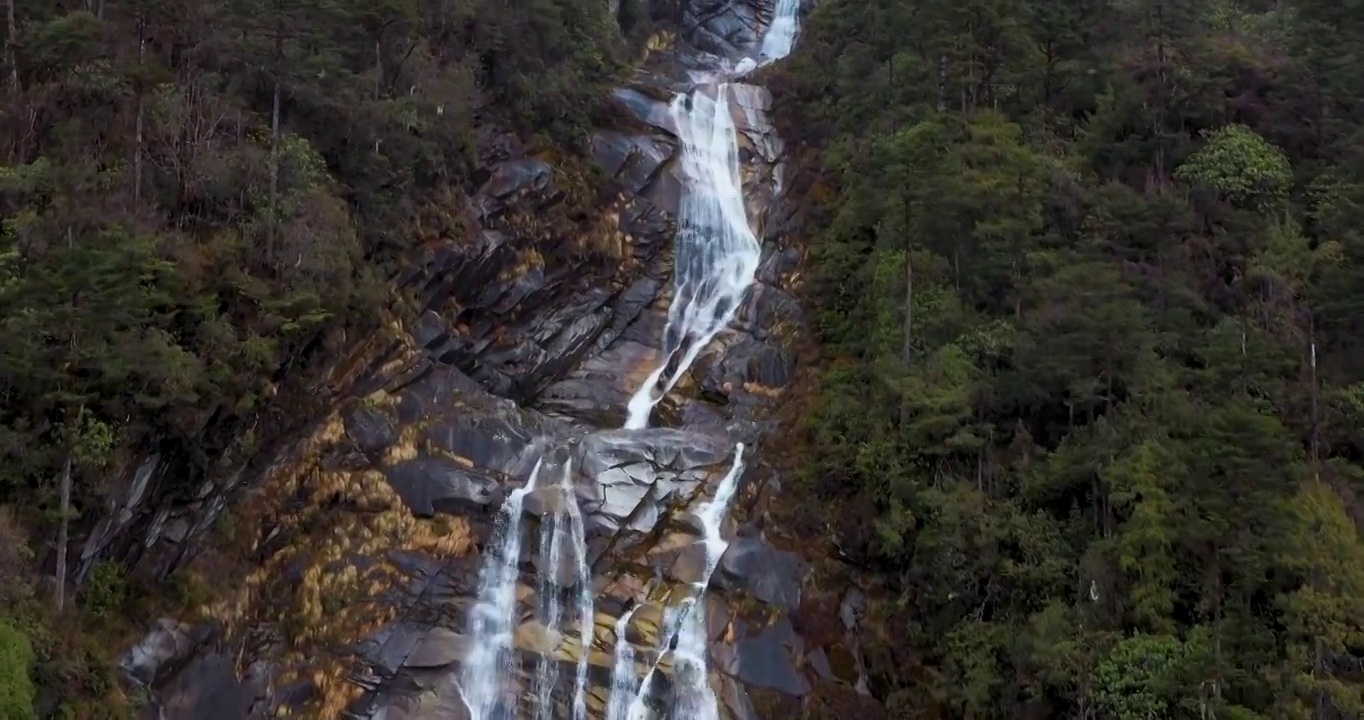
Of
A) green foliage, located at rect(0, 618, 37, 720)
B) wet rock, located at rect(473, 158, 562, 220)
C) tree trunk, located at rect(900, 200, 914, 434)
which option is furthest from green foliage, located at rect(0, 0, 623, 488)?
tree trunk, located at rect(900, 200, 914, 434)

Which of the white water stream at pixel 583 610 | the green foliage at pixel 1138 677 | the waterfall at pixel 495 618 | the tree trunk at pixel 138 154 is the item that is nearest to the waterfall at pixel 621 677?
the white water stream at pixel 583 610

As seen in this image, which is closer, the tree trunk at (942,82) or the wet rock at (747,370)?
the wet rock at (747,370)

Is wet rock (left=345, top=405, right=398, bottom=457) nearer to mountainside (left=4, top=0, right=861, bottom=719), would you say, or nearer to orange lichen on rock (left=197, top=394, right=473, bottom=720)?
mountainside (left=4, top=0, right=861, bottom=719)

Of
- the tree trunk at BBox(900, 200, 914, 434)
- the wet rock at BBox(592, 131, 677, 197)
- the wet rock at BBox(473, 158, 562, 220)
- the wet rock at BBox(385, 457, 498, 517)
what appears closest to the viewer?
the wet rock at BBox(385, 457, 498, 517)

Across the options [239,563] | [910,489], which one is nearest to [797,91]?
[910,489]

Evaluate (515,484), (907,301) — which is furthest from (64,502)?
(907,301)

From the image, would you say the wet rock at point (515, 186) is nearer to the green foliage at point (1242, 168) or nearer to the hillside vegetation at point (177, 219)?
the hillside vegetation at point (177, 219)
